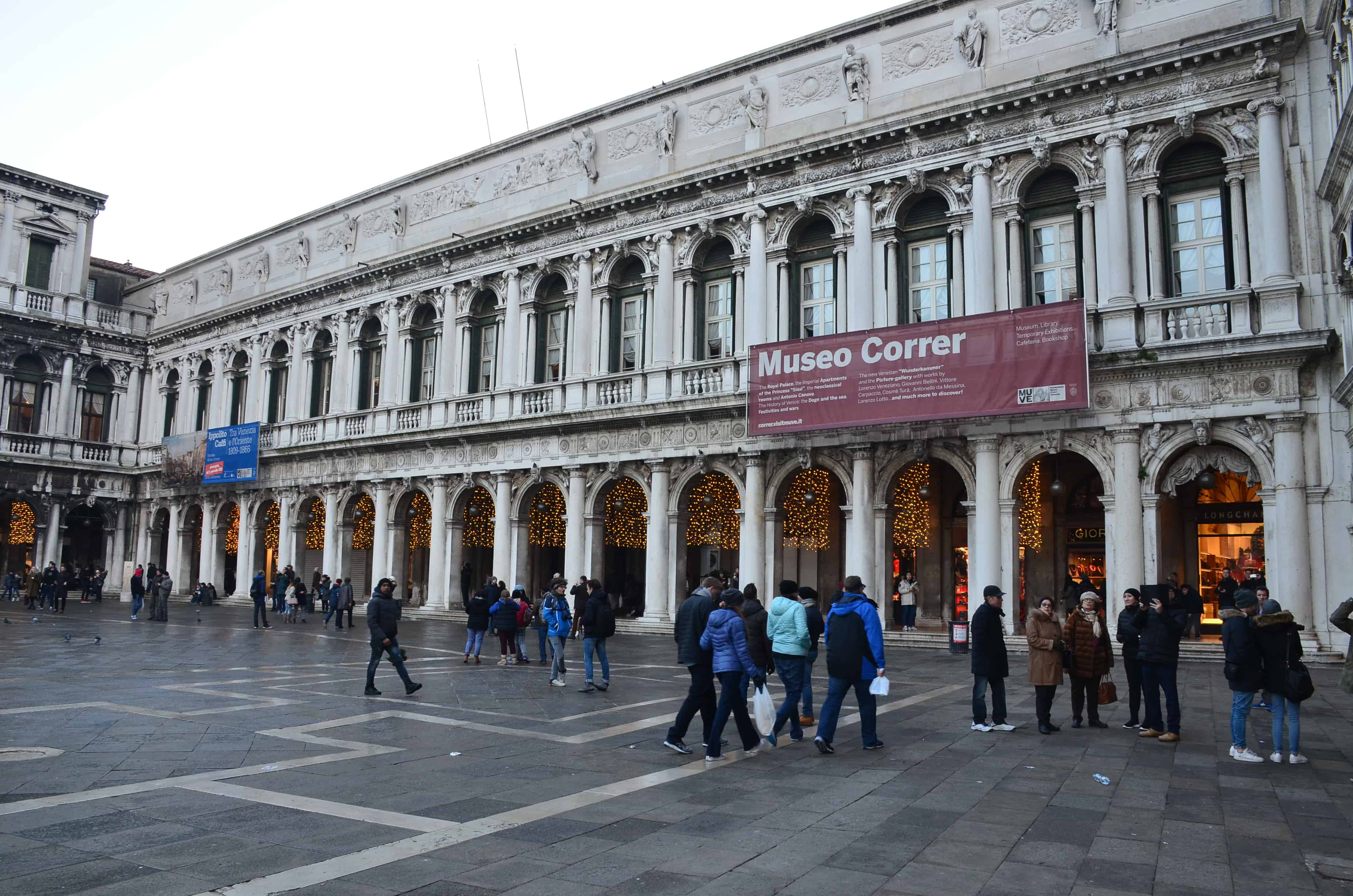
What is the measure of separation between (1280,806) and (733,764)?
14.1 feet

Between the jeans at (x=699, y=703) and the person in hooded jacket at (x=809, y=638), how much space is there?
1.35 meters

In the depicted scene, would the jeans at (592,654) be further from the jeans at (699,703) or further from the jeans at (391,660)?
the jeans at (699,703)

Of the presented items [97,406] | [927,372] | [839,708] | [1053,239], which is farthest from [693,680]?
[97,406]

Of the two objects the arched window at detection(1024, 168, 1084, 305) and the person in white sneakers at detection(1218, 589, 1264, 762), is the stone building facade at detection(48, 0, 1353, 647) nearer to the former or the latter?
the arched window at detection(1024, 168, 1084, 305)

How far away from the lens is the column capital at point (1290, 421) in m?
18.9

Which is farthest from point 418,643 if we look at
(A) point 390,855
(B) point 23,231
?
(B) point 23,231

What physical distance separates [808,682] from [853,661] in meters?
1.75

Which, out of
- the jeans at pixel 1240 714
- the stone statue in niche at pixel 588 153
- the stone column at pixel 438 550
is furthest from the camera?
the stone column at pixel 438 550

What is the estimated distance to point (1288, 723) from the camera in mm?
9531

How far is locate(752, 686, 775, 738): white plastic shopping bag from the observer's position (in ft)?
31.9

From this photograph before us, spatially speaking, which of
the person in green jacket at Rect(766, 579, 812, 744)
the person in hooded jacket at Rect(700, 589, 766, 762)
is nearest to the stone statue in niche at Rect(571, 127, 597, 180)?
the person in green jacket at Rect(766, 579, 812, 744)

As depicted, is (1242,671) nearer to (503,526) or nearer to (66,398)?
(503,526)

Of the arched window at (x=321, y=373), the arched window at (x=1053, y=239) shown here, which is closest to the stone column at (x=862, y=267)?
the arched window at (x=1053, y=239)

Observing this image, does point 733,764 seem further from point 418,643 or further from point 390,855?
point 418,643
